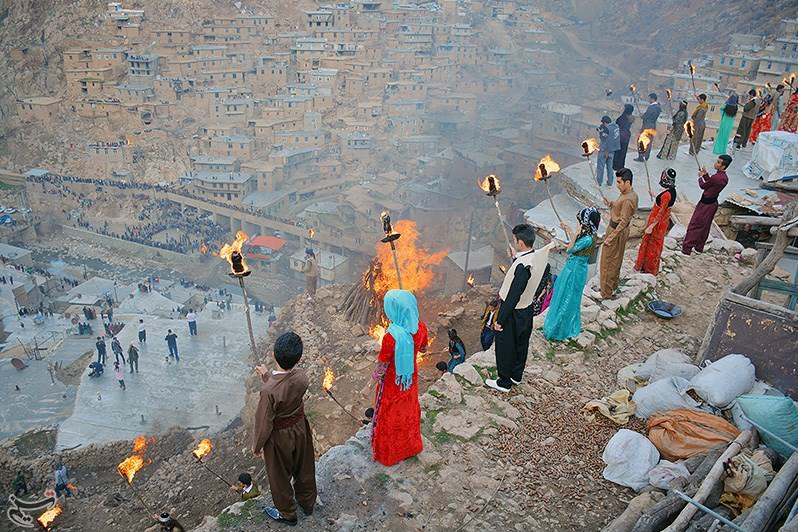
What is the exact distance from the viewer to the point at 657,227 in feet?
23.3

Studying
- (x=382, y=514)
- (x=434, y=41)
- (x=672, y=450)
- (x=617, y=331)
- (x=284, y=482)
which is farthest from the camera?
(x=434, y=41)

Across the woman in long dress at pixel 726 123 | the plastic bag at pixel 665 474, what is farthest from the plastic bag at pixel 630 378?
the woman in long dress at pixel 726 123

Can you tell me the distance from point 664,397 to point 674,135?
9.55 metres

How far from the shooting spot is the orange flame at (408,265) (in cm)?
1512

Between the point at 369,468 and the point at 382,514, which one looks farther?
the point at 369,468

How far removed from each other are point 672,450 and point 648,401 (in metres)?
0.63

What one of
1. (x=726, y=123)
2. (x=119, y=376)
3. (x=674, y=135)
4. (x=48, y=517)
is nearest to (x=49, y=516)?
(x=48, y=517)

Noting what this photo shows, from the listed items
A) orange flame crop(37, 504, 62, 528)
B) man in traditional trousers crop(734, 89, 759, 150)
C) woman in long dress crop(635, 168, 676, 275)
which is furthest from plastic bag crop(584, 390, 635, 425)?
orange flame crop(37, 504, 62, 528)

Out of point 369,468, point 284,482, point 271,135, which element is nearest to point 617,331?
point 369,468

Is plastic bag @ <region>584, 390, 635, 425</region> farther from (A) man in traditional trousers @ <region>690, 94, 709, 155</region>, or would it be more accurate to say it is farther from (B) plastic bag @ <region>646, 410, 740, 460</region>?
(A) man in traditional trousers @ <region>690, 94, 709, 155</region>

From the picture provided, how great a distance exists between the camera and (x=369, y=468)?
162 inches

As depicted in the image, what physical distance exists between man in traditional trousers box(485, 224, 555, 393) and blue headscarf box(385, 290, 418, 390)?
1.22 m

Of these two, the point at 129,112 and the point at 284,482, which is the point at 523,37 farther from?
the point at 284,482

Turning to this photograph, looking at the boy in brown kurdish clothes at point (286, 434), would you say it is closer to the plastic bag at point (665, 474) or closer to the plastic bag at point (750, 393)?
the plastic bag at point (665, 474)
